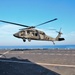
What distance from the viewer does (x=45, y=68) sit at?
2820 cm

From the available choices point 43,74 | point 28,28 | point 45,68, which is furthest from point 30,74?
point 28,28

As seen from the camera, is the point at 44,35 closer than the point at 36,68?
No

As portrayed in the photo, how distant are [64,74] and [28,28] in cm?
1639

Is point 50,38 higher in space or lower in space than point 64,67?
higher

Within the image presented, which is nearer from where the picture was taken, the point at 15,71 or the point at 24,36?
the point at 15,71

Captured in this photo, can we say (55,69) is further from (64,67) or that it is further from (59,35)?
(59,35)

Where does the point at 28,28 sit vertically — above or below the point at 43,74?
above

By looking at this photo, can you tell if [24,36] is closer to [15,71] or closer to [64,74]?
[15,71]

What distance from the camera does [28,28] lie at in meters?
38.8

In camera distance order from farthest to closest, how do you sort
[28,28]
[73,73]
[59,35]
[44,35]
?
[59,35] < [44,35] < [28,28] < [73,73]

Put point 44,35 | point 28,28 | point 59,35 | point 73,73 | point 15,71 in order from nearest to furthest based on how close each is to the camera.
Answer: point 73,73, point 15,71, point 28,28, point 44,35, point 59,35

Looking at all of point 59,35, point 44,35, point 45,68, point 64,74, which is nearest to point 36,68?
point 45,68

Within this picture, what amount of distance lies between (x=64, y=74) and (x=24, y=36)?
16961 mm

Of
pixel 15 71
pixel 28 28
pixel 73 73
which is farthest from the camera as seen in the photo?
pixel 28 28
